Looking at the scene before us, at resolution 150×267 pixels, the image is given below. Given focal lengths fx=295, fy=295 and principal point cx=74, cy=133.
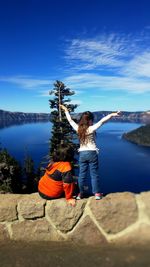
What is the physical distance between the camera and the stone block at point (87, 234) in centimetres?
538

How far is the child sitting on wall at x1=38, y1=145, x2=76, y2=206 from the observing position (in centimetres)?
574

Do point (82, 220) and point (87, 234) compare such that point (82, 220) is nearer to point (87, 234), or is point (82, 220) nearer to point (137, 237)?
point (87, 234)

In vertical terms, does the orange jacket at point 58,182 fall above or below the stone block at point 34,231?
above

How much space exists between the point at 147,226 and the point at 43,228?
1914 mm

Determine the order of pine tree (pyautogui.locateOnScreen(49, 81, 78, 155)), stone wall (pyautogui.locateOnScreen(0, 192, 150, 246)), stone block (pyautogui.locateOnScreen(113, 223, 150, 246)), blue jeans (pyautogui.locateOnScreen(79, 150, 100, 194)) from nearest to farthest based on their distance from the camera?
stone block (pyautogui.locateOnScreen(113, 223, 150, 246))
stone wall (pyautogui.locateOnScreen(0, 192, 150, 246))
blue jeans (pyautogui.locateOnScreen(79, 150, 100, 194))
pine tree (pyautogui.locateOnScreen(49, 81, 78, 155))

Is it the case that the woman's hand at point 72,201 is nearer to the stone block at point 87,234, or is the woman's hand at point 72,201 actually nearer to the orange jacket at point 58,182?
the orange jacket at point 58,182

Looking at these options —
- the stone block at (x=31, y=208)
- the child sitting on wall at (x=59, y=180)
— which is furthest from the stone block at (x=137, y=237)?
the stone block at (x=31, y=208)

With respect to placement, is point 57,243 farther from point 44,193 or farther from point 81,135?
point 81,135

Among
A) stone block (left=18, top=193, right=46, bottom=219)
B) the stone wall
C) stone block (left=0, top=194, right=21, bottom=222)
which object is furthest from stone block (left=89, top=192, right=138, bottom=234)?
stone block (left=0, top=194, right=21, bottom=222)

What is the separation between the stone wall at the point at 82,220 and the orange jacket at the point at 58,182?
18 cm

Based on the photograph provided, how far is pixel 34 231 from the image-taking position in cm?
559

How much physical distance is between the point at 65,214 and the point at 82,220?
332mm

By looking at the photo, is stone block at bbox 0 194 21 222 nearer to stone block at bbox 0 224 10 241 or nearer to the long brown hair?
stone block at bbox 0 224 10 241

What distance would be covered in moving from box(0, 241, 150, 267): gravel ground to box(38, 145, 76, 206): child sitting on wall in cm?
86
